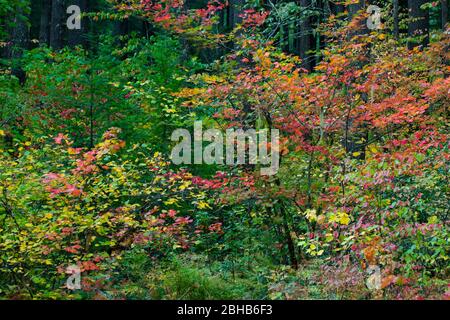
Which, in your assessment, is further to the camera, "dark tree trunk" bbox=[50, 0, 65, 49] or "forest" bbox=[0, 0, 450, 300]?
"dark tree trunk" bbox=[50, 0, 65, 49]

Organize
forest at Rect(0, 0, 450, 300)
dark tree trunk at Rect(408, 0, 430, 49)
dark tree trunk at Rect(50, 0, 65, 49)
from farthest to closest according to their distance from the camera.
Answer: dark tree trunk at Rect(50, 0, 65, 49), dark tree trunk at Rect(408, 0, 430, 49), forest at Rect(0, 0, 450, 300)

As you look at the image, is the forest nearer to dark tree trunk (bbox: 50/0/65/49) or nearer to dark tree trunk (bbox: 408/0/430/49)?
dark tree trunk (bbox: 408/0/430/49)

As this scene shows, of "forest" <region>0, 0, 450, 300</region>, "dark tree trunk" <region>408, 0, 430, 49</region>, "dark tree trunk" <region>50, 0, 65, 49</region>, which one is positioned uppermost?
"dark tree trunk" <region>50, 0, 65, 49</region>

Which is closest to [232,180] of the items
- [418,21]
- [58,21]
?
[418,21]

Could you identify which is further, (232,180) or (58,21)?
(58,21)

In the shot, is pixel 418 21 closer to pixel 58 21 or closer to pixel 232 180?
pixel 232 180

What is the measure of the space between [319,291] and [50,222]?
3.08 meters

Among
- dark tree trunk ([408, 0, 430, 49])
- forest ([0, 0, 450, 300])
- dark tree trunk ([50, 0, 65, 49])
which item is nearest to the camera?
forest ([0, 0, 450, 300])

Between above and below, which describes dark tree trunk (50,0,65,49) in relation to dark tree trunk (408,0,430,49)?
above

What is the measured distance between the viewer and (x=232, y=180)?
7414 millimetres

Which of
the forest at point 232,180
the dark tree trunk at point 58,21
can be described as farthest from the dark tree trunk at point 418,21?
the dark tree trunk at point 58,21

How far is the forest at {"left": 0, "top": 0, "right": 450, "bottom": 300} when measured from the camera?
5.56m

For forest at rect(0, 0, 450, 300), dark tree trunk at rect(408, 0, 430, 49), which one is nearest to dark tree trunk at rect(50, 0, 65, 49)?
forest at rect(0, 0, 450, 300)

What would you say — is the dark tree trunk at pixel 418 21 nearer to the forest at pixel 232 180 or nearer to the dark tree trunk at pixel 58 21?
the forest at pixel 232 180
